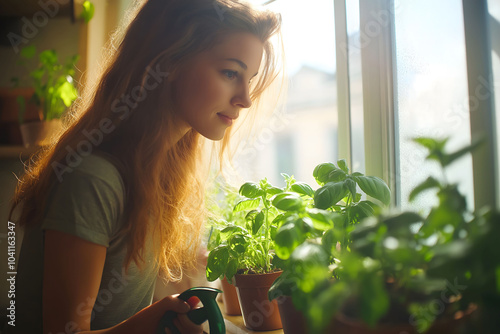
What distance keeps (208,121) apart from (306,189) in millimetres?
281

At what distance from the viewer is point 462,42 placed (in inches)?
31.6

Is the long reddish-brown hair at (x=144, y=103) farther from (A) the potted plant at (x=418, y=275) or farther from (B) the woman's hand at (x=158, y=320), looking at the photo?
(A) the potted plant at (x=418, y=275)

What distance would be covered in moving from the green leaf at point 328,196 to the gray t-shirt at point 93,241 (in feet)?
1.35

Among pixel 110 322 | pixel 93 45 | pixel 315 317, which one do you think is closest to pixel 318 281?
pixel 315 317

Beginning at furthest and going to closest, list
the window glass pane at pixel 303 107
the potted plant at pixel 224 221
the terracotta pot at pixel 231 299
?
the window glass pane at pixel 303 107 → the terracotta pot at pixel 231 299 → the potted plant at pixel 224 221

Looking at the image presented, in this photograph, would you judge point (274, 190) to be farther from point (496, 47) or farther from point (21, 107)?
point (21, 107)

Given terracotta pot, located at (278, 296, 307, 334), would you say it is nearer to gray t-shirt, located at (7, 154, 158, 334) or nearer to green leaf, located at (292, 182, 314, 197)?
green leaf, located at (292, 182, 314, 197)

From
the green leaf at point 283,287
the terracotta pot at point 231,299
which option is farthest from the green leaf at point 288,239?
the terracotta pot at point 231,299

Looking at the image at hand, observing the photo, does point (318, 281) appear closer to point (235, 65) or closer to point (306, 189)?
point (306, 189)

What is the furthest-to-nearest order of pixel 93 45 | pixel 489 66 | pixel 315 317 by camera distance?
pixel 93 45, pixel 489 66, pixel 315 317

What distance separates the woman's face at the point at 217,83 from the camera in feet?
2.93

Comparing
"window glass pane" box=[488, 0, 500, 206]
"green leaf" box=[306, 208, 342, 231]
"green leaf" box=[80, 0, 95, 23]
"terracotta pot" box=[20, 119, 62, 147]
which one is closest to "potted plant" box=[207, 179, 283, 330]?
"green leaf" box=[306, 208, 342, 231]

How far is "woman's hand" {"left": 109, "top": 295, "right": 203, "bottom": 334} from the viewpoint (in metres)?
0.78

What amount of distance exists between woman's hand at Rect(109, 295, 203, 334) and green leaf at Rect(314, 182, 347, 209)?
0.34m
